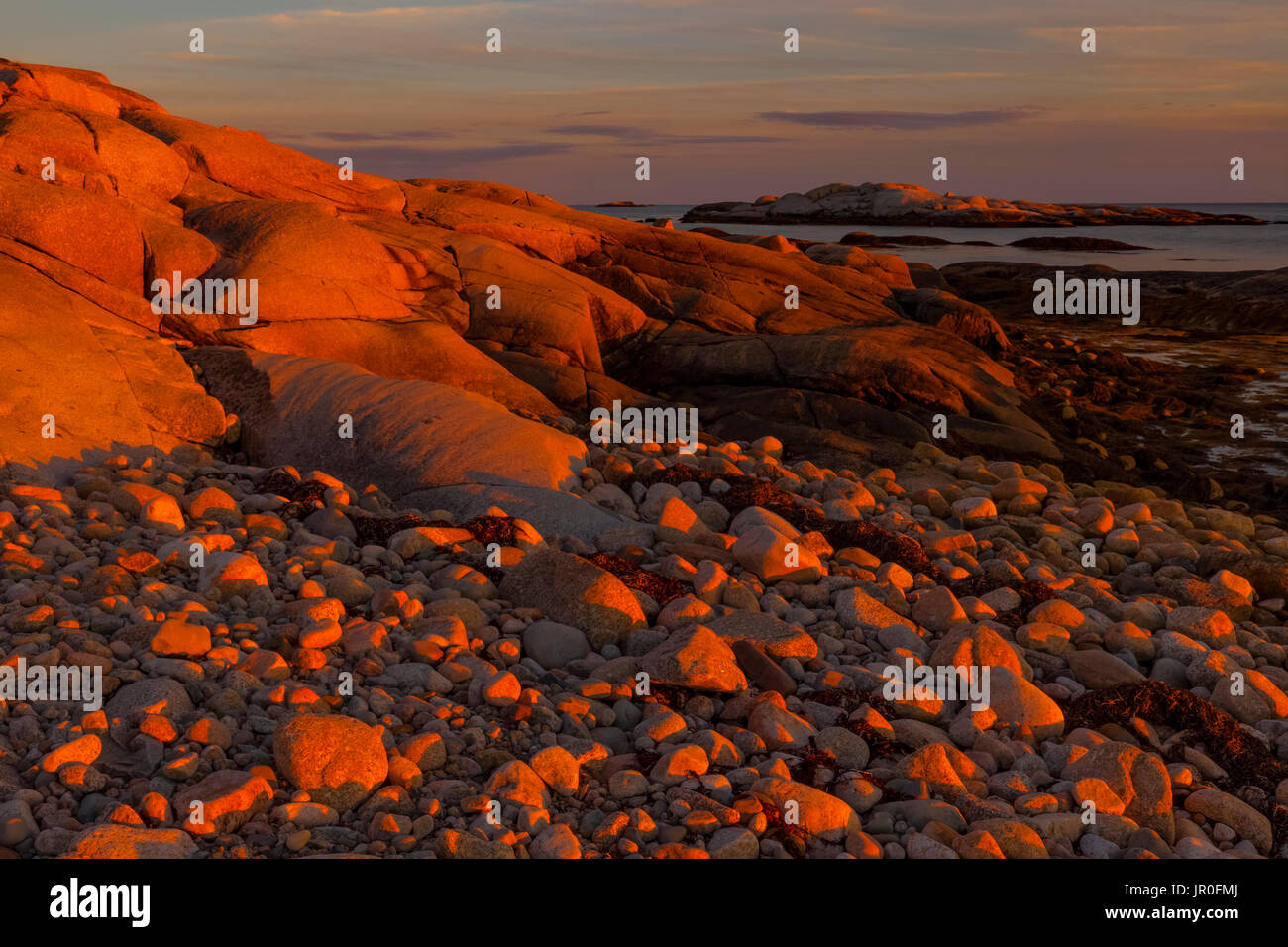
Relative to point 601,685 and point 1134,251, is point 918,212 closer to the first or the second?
point 1134,251

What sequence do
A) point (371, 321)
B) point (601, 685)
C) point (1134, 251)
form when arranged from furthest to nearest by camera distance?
point (1134, 251), point (371, 321), point (601, 685)

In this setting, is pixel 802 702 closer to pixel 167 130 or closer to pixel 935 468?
pixel 935 468

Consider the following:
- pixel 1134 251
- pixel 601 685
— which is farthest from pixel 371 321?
A: pixel 1134 251

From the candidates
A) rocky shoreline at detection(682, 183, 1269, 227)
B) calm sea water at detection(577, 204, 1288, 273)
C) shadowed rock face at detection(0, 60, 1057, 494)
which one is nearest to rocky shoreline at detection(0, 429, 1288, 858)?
shadowed rock face at detection(0, 60, 1057, 494)

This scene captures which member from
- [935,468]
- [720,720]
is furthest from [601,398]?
[720,720]

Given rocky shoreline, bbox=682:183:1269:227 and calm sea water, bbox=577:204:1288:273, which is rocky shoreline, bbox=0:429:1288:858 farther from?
rocky shoreline, bbox=682:183:1269:227

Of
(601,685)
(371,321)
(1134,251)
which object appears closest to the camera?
(601,685)

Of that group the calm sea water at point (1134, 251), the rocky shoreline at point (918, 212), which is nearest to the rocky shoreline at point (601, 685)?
the calm sea water at point (1134, 251)

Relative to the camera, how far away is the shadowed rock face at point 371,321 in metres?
10.7

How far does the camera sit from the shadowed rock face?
1069 centimetres

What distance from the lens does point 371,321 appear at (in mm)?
14469

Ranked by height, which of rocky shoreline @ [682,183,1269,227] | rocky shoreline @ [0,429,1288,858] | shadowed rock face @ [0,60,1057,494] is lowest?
rocky shoreline @ [0,429,1288,858]

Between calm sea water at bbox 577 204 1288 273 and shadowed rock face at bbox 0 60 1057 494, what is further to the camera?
calm sea water at bbox 577 204 1288 273

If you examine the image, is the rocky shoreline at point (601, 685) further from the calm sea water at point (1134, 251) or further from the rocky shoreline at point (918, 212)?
the rocky shoreline at point (918, 212)
